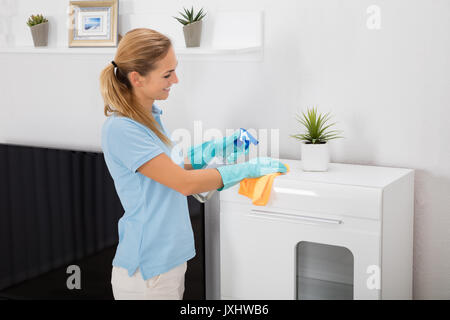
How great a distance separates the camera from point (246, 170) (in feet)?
5.69

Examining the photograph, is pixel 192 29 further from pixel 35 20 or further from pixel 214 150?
pixel 35 20

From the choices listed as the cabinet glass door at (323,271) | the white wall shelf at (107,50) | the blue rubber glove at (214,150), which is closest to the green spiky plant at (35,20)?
the white wall shelf at (107,50)

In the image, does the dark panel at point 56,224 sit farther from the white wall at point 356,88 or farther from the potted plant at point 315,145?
the potted plant at point 315,145

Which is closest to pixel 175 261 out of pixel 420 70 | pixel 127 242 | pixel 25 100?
pixel 127 242

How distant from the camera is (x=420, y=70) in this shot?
1981mm

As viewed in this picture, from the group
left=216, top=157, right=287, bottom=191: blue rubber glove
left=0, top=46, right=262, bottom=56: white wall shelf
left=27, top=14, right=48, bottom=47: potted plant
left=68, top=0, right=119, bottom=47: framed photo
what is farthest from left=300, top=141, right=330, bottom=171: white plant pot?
left=27, top=14, right=48, bottom=47: potted plant

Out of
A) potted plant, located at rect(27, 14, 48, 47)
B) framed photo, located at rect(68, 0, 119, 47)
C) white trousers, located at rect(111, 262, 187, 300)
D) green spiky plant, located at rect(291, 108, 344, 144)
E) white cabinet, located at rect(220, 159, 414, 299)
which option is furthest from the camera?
potted plant, located at rect(27, 14, 48, 47)

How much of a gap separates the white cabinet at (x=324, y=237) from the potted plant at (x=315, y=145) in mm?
35

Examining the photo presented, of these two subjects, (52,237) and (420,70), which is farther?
(52,237)

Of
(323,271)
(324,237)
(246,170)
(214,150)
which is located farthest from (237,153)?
(323,271)

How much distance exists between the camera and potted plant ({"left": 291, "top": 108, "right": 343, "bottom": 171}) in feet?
6.48

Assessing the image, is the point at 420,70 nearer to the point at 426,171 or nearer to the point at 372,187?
the point at 426,171

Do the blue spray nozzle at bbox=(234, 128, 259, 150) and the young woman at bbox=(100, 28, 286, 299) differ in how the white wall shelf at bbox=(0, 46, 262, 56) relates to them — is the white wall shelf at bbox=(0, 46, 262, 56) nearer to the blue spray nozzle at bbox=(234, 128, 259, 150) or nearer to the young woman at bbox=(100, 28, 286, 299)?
the blue spray nozzle at bbox=(234, 128, 259, 150)

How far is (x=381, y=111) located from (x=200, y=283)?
0.98 m
